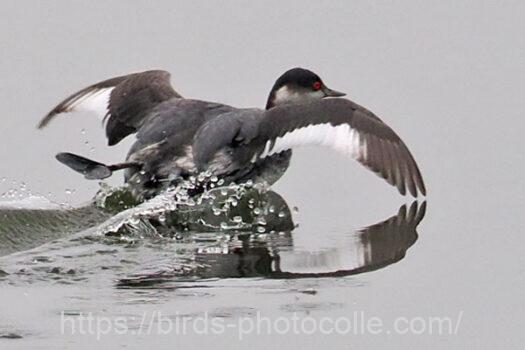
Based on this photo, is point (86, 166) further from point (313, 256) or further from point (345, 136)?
point (313, 256)

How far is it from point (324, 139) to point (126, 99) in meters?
1.90

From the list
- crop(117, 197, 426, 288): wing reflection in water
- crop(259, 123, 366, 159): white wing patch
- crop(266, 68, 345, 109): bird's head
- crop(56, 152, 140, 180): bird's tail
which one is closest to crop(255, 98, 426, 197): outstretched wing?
crop(259, 123, 366, 159): white wing patch

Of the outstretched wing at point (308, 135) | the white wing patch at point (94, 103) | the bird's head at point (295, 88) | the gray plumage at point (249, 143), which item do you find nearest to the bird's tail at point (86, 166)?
the gray plumage at point (249, 143)

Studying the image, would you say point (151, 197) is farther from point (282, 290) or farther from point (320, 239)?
point (282, 290)

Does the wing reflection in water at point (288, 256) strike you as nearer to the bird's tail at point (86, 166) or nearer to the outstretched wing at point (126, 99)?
the bird's tail at point (86, 166)

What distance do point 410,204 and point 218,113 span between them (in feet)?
→ 5.26

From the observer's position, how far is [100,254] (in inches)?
341

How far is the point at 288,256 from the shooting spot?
8.73 m

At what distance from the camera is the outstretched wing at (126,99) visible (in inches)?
450

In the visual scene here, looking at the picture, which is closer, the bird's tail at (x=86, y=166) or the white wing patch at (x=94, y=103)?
the bird's tail at (x=86, y=166)

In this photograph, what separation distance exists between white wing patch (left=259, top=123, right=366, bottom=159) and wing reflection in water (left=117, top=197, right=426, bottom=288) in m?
0.76

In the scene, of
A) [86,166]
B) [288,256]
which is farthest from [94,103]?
[288,256]

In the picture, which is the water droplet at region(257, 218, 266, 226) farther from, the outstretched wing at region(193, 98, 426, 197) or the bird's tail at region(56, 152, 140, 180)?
the bird's tail at region(56, 152, 140, 180)

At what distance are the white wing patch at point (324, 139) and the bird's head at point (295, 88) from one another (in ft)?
3.58
